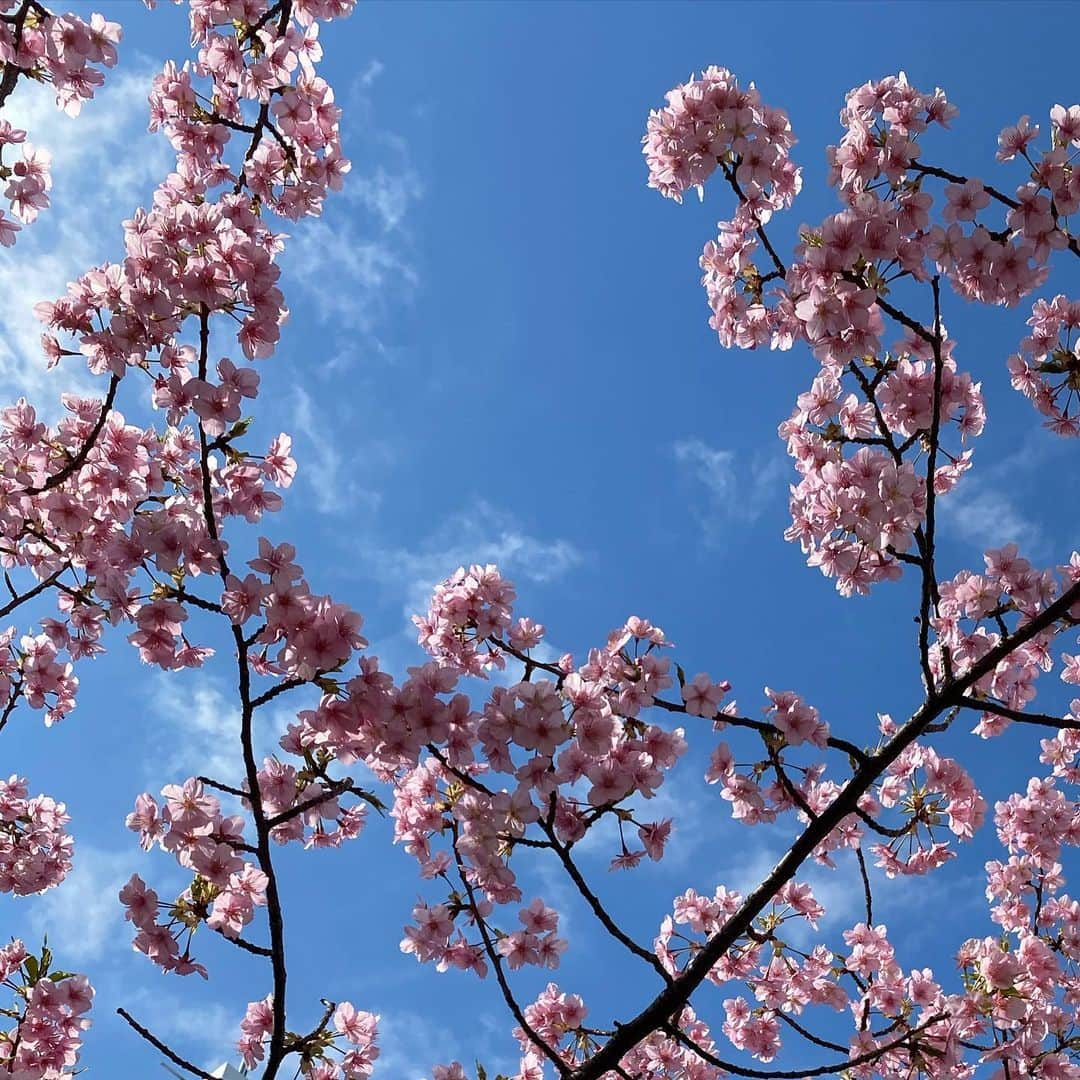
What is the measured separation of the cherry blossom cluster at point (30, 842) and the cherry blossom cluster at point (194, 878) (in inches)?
155

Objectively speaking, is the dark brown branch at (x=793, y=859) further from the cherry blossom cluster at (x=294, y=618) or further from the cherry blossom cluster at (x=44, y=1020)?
the cherry blossom cluster at (x=44, y=1020)

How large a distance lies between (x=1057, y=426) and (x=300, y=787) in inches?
215

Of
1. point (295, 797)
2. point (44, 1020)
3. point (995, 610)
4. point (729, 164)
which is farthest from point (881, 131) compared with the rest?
point (44, 1020)

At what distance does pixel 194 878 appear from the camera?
514cm

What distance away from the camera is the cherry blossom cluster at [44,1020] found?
7035 millimetres

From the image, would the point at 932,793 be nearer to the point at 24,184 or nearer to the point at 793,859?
the point at 793,859

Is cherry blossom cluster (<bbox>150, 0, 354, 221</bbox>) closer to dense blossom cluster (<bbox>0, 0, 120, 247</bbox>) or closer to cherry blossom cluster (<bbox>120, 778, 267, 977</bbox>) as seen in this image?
dense blossom cluster (<bbox>0, 0, 120, 247</bbox>)

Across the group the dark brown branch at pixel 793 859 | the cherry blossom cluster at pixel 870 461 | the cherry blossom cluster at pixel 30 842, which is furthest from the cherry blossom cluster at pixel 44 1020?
the cherry blossom cluster at pixel 870 461

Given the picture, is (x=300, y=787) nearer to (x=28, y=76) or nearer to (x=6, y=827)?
(x=6, y=827)

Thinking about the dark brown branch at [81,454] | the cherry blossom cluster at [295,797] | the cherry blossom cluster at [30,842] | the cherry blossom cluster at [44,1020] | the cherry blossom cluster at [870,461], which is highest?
the cherry blossom cluster at [870,461]

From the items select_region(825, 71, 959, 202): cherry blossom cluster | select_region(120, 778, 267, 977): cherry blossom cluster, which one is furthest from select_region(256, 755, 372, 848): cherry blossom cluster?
select_region(825, 71, 959, 202): cherry blossom cluster

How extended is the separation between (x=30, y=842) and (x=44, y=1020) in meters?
1.84

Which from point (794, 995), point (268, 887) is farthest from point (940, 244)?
point (794, 995)

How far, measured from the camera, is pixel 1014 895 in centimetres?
888
